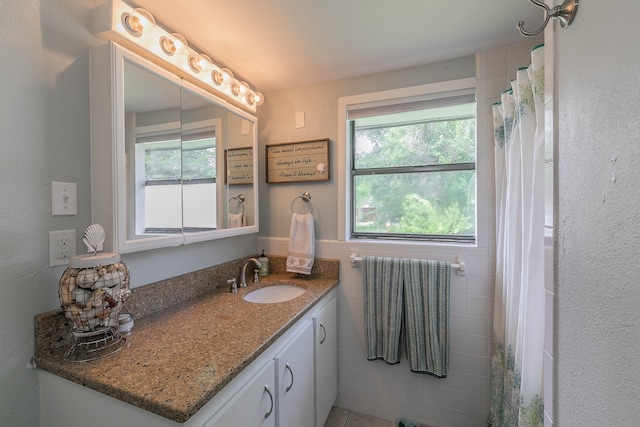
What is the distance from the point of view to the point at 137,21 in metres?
1.01

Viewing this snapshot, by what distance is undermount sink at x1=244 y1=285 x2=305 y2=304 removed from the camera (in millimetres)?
1627

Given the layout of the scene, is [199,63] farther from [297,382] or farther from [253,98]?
[297,382]

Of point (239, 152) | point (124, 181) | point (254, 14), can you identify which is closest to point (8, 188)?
point (124, 181)

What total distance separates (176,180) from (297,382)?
3.68 feet

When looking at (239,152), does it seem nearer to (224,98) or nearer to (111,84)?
(224,98)

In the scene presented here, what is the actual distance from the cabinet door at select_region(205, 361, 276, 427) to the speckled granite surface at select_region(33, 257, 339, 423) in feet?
0.32

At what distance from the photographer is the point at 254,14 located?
3.91ft

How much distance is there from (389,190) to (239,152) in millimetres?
1067

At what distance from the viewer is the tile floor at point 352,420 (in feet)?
5.40

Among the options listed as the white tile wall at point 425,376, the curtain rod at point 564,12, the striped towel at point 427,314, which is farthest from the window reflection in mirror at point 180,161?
the curtain rod at point 564,12

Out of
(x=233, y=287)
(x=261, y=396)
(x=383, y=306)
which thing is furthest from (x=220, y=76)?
(x=383, y=306)

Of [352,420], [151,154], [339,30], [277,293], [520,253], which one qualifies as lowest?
[352,420]

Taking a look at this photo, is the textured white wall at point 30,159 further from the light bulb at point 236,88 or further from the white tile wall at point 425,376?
the white tile wall at point 425,376

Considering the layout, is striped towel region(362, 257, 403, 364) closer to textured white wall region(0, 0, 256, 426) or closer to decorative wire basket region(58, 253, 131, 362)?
decorative wire basket region(58, 253, 131, 362)
